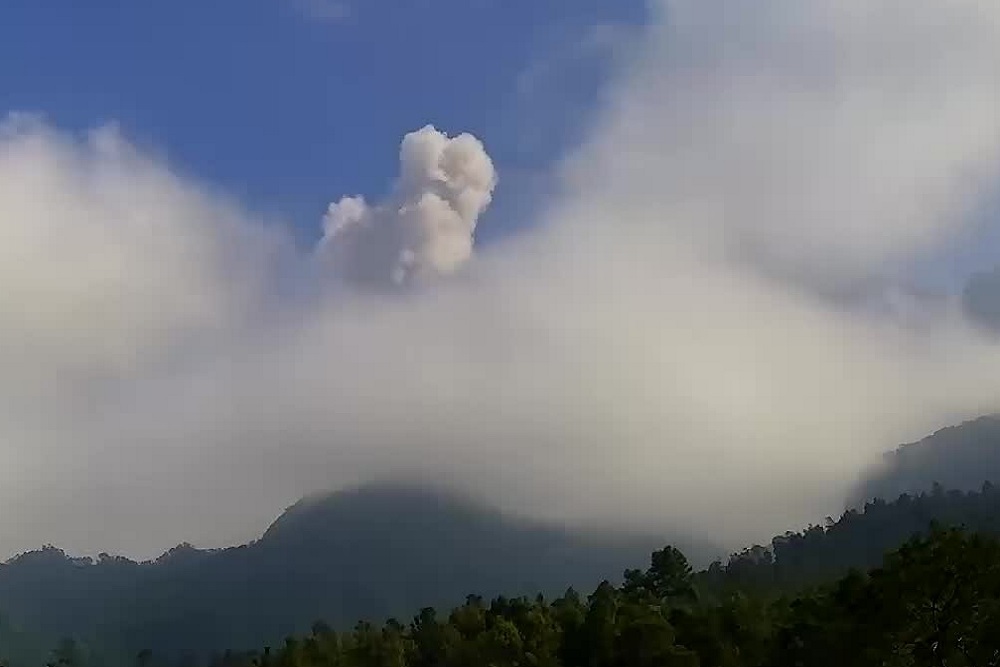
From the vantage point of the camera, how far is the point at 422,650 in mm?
87312

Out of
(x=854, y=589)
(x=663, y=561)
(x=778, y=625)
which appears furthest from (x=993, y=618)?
(x=663, y=561)

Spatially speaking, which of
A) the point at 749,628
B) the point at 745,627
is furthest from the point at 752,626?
the point at 749,628

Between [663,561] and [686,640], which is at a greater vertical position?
[663,561]

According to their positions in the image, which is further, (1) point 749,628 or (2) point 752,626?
(2) point 752,626

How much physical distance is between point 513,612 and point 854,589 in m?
43.7

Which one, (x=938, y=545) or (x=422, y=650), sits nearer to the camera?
(x=938, y=545)

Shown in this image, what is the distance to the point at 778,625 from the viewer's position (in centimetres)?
5938

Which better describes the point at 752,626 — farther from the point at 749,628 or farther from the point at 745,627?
the point at 749,628

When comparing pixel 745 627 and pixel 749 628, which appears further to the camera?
pixel 745 627

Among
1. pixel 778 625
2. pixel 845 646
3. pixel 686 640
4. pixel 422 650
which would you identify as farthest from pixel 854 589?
pixel 422 650

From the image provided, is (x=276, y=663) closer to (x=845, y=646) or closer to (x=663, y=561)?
(x=663, y=561)

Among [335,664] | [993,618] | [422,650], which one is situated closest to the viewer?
[993,618]

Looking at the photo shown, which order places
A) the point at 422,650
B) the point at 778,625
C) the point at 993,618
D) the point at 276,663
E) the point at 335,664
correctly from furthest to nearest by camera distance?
the point at 422,650 < the point at 276,663 < the point at 335,664 < the point at 778,625 < the point at 993,618

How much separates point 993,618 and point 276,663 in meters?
59.1
